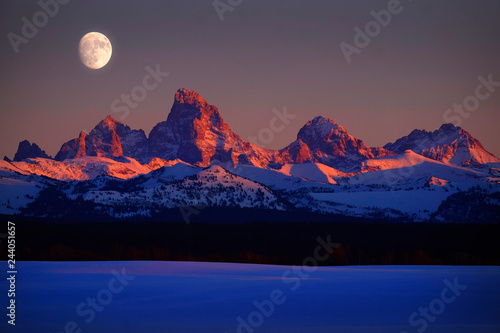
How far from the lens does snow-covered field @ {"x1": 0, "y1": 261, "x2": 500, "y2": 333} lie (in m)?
49.3

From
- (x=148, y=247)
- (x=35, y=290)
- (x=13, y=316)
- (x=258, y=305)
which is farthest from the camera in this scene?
(x=148, y=247)

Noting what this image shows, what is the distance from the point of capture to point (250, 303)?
60.5 metres

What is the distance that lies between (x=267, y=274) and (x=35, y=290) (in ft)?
113

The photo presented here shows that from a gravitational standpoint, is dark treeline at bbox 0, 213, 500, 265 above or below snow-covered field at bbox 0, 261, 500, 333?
below

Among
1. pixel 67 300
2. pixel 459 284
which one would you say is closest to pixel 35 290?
pixel 67 300

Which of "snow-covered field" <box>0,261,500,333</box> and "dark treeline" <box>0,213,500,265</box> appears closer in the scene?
"snow-covered field" <box>0,261,500,333</box>

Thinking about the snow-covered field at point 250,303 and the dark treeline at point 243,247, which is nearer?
the snow-covered field at point 250,303

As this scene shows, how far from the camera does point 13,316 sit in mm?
51219

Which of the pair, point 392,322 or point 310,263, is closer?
point 392,322

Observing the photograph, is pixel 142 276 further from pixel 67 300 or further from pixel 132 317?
pixel 132 317

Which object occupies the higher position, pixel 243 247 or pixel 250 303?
pixel 250 303

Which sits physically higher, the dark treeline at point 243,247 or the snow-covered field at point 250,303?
the snow-covered field at point 250,303

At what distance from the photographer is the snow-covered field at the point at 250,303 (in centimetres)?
4928

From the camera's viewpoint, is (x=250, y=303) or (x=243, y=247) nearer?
(x=250, y=303)
